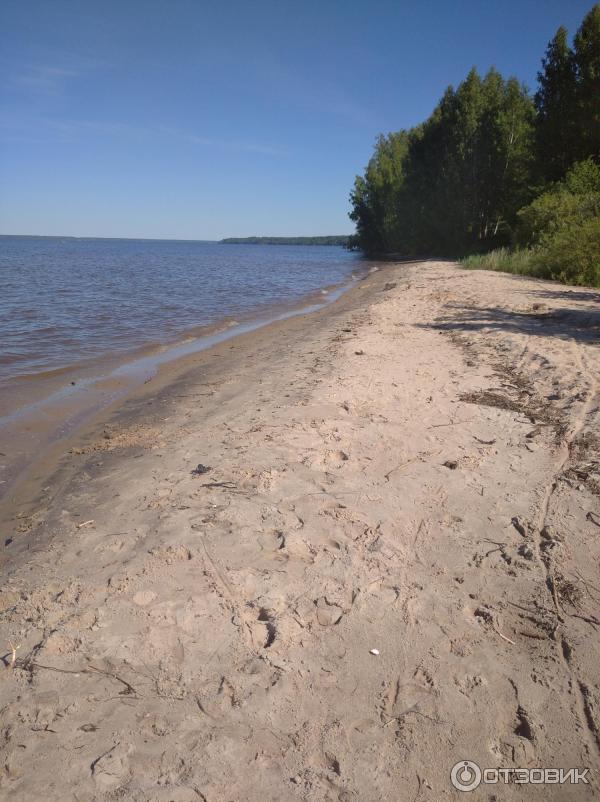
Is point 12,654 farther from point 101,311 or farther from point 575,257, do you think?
A: point 575,257

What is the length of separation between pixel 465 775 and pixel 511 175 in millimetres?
37832

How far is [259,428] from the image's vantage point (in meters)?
5.29

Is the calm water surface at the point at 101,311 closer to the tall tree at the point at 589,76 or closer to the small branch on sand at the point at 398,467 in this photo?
the small branch on sand at the point at 398,467

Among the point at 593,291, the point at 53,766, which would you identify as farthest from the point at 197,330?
the point at 53,766

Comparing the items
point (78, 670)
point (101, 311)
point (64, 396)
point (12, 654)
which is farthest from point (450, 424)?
point (101, 311)

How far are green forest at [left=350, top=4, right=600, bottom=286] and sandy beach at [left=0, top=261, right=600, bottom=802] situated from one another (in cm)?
1325

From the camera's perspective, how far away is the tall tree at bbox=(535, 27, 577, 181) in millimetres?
26625

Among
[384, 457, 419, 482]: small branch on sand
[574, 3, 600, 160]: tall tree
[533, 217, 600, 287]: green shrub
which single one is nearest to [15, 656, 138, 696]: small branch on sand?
[384, 457, 419, 482]: small branch on sand

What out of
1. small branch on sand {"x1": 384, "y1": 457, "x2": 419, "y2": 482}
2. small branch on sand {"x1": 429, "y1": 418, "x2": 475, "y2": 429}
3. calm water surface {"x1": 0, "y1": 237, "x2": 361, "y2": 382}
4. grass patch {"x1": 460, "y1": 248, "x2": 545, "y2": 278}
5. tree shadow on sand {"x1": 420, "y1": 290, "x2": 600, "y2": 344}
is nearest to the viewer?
small branch on sand {"x1": 384, "y1": 457, "x2": 419, "y2": 482}

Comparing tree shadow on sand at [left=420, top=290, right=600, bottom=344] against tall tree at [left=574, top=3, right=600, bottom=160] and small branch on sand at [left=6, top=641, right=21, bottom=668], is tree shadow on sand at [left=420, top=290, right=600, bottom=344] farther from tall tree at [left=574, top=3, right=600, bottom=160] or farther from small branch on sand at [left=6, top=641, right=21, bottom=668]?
tall tree at [left=574, top=3, right=600, bottom=160]

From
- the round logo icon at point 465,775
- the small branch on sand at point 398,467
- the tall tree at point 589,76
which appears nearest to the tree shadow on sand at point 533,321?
the small branch on sand at point 398,467

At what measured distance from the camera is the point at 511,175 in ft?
109

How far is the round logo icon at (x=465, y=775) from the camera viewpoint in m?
1.91

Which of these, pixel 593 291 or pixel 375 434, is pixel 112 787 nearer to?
pixel 375 434
